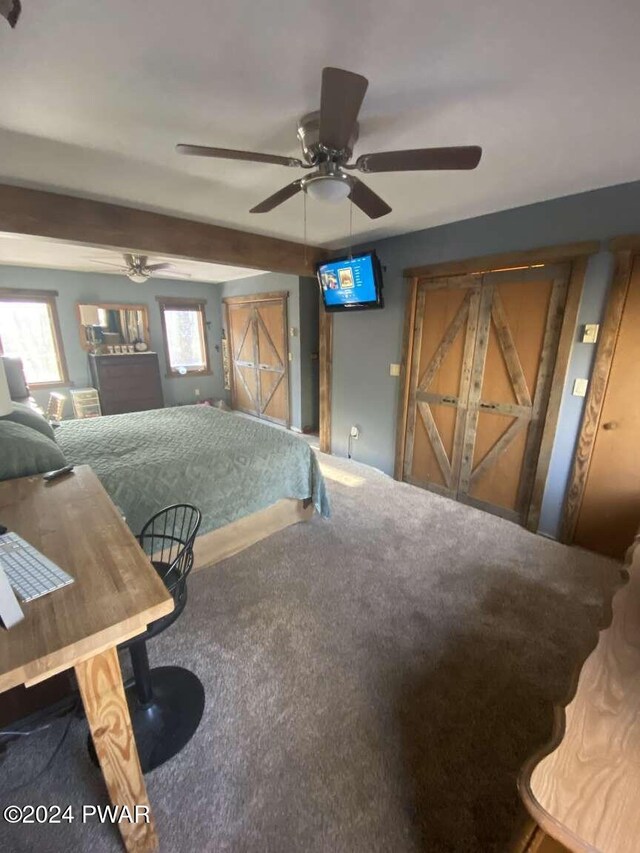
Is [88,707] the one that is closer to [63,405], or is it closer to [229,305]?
[63,405]

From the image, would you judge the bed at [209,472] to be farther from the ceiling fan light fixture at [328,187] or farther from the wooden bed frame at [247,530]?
the ceiling fan light fixture at [328,187]

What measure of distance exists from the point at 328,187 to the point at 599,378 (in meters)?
2.17

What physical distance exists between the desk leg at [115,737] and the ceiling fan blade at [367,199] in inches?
80.2

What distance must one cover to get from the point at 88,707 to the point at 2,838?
729 mm

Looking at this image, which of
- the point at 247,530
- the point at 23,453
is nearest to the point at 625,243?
the point at 247,530

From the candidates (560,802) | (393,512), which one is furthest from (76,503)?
(393,512)

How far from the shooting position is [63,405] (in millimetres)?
5320

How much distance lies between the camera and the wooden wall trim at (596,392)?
7.30 ft

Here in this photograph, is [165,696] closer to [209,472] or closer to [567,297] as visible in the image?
[209,472]

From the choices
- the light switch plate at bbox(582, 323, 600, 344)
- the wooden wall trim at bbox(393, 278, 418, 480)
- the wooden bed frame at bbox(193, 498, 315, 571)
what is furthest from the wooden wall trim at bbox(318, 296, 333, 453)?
the light switch plate at bbox(582, 323, 600, 344)

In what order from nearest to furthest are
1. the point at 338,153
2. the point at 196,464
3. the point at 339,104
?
1. the point at 339,104
2. the point at 338,153
3. the point at 196,464

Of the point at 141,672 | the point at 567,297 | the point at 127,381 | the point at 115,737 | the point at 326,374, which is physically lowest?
the point at 141,672

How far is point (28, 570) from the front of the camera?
1081 millimetres

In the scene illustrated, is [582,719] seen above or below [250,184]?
below
